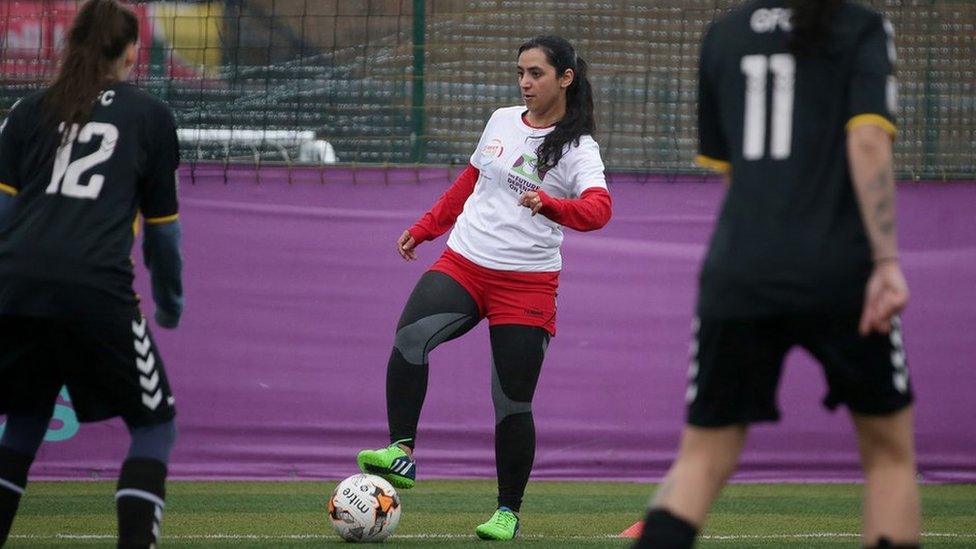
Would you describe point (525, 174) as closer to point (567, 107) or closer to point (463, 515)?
point (567, 107)

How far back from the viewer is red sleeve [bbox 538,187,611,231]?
553 cm

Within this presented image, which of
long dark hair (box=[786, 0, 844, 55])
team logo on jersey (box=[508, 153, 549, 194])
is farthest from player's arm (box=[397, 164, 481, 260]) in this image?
long dark hair (box=[786, 0, 844, 55])

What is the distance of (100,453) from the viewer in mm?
8656

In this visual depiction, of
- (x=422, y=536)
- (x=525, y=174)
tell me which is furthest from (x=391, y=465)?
(x=525, y=174)

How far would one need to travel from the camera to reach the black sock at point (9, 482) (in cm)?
432

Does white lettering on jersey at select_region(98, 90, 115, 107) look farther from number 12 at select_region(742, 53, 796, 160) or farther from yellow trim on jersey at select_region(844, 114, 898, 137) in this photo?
yellow trim on jersey at select_region(844, 114, 898, 137)

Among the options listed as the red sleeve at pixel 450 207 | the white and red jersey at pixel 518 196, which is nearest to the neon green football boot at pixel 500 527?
the white and red jersey at pixel 518 196

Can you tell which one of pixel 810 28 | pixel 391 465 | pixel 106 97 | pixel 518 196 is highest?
pixel 810 28

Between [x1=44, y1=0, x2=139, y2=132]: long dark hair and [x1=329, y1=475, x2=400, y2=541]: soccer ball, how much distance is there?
2.12 metres

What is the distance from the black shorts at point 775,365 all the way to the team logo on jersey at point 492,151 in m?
2.92

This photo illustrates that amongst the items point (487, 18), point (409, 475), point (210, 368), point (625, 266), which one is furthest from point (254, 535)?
point (487, 18)

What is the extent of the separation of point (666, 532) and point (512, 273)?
2.88 metres

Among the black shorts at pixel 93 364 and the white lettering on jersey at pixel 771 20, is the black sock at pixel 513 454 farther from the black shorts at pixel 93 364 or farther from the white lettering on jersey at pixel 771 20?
the white lettering on jersey at pixel 771 20

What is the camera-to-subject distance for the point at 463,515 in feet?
22.7
